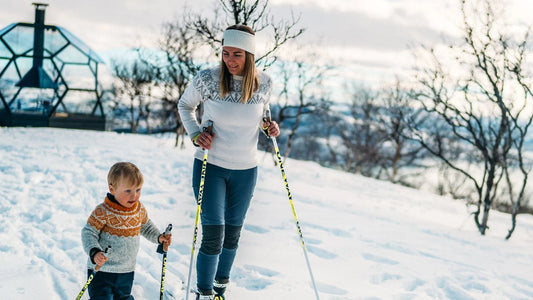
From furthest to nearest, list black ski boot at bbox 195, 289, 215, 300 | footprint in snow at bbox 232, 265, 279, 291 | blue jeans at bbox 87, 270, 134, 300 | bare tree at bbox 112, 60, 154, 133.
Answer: bare tree at bbox 112, 60, 154, 133 < footprint in snow at bbox 232, 265, 279, 291 < black ski boot at bbox 195, 289, 215, 300 < blue jeans at bbox 87, 270, 134, 300

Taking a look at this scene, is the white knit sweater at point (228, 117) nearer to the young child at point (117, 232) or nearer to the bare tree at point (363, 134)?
the young child at point (117, 232)

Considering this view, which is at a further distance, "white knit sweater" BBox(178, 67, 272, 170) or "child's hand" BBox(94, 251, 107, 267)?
"white knit sweater" BBox(178, 67, 272, 170)

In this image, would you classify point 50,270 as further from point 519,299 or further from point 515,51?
point 515,51

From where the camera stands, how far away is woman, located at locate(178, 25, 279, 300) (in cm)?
326

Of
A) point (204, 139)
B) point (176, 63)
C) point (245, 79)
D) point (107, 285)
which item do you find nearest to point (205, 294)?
point (107, 285)

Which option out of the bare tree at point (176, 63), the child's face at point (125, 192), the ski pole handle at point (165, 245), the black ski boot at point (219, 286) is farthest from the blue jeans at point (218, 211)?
the bare tree at point (176, 63)

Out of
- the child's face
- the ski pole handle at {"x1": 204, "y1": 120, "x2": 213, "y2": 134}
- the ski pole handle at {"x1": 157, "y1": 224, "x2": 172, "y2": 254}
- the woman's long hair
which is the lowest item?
the ski pole handle at {"x1": 157, "y1": 224, "x2": 172, "y2": 254}

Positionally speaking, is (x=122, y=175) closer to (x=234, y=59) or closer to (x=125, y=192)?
(x=125, y=192)

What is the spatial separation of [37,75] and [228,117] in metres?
20.9

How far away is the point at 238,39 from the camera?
3.25 meters

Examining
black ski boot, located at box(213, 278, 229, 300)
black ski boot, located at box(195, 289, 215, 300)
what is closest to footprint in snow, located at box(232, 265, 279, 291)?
black ski boot, located at box(213, 278, 229, 300)

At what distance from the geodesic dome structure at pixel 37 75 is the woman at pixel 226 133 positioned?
20181 mm

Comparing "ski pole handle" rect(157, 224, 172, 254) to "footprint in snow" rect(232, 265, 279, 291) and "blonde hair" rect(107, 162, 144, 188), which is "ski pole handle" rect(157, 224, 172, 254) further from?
"footprint in snow" rect(232, 265, 279, 291)

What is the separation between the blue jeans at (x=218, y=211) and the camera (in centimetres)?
330
